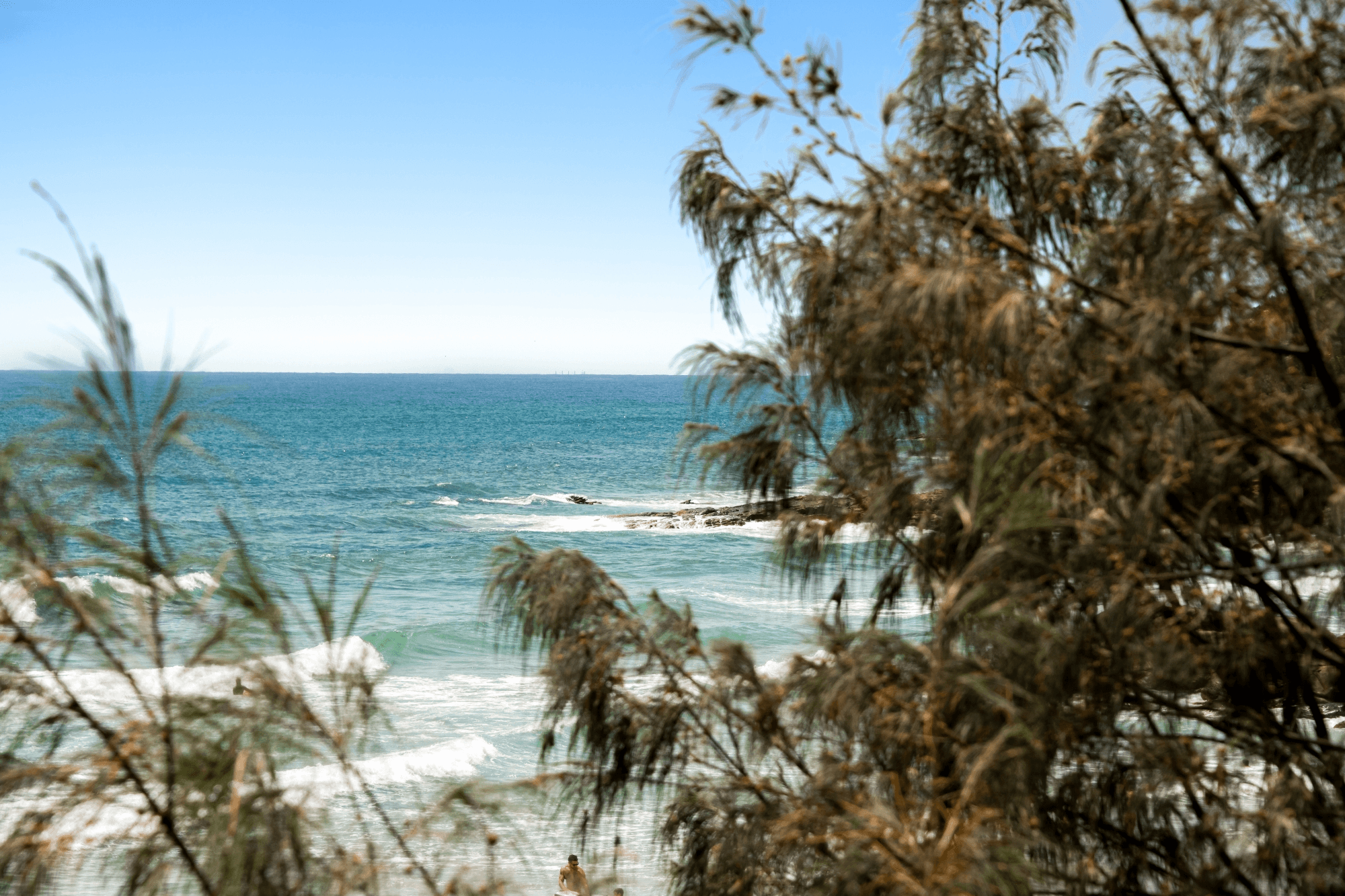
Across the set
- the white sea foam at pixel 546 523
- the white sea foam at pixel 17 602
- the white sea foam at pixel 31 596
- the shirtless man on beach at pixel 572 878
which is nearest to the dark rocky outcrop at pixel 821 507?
the white sea foam at pixel 31 596

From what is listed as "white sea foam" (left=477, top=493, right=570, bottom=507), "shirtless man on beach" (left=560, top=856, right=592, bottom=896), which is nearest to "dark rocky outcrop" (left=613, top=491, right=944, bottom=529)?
"shirtless man on beach" (left=560, top=856, right=592, bottom=896)

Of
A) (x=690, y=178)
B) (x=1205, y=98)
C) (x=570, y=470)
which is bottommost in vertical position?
(x=570, y=470)

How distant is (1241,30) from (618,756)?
3.95 m

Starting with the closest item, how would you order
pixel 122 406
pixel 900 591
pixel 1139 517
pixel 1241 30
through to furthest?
pixel 122 406 < pixel 1139 517 < pixel 1241 30 < pixel 900 591

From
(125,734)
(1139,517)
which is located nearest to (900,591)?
(1139,517)

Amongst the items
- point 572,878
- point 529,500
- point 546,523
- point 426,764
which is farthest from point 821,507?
point 529,500

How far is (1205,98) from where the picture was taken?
4238 millimetres

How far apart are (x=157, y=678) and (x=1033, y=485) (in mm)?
2872

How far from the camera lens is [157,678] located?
2.85 meters

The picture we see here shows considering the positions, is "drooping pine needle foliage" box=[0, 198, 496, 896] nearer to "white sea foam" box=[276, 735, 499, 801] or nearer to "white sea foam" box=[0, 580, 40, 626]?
"white sea foam" box=[0, 580, 40, 626]

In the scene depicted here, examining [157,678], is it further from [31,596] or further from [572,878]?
[572,878]

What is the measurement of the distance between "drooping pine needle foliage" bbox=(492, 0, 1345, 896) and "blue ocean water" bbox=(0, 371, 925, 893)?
45cm

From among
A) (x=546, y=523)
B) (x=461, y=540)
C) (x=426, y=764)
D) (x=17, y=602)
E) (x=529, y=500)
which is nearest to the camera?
(x=17, y=602)

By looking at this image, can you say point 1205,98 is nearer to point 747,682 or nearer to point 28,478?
point 747,682
